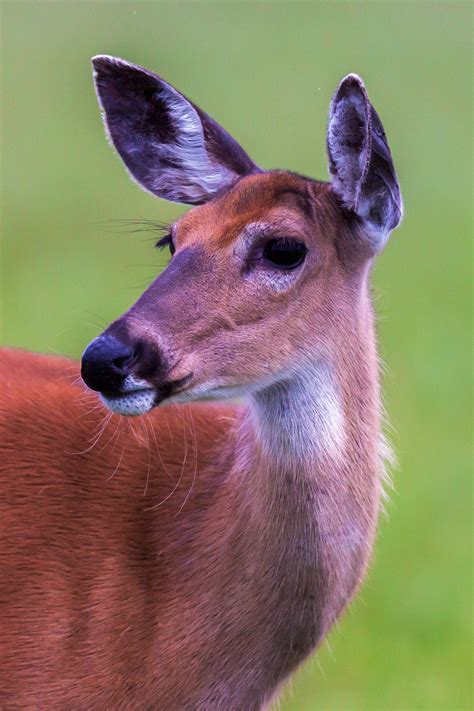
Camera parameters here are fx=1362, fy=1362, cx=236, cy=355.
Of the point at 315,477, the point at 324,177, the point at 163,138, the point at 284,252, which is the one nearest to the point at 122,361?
the point at 284,252

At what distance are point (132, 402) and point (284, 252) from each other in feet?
2.29

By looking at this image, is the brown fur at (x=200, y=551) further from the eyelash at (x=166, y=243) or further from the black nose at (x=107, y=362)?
the black nose at (x=107, y=362)

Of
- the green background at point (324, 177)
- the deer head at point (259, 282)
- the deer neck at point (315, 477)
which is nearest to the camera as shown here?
the deer head at point (259, 282)

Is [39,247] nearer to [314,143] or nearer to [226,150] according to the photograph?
[314,143]

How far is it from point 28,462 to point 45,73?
14206mm

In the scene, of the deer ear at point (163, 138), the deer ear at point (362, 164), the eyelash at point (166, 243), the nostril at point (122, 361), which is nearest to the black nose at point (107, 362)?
the nostril at point (122, 361)

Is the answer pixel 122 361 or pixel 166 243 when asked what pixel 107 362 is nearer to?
pixel 122 361

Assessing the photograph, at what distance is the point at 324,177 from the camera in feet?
40.9

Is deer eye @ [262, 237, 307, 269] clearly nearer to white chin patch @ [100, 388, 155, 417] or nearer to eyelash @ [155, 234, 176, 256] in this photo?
eyelash @ [155, 234, 176, 256]

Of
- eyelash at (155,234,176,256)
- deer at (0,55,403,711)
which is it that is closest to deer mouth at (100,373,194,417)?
deer at (0,55,403,711)

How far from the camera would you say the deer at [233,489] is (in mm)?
3889

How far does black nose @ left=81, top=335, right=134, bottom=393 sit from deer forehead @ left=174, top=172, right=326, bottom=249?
0.56 meters

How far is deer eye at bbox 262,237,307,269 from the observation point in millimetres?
3904

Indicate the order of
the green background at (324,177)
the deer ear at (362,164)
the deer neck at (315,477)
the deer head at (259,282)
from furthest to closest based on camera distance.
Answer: the green background at (324,177), the deer neck at (315,477), the deer ear at (362,164), the deer head at (259,282)
